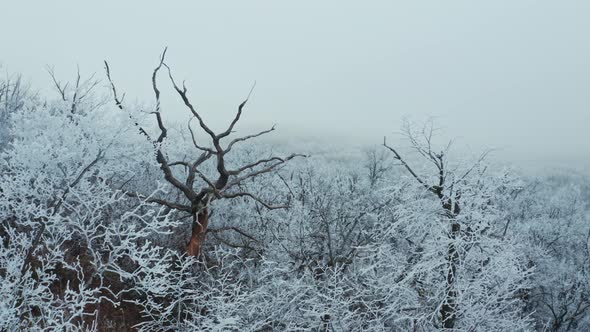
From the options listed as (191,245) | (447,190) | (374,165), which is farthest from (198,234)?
(374,165)

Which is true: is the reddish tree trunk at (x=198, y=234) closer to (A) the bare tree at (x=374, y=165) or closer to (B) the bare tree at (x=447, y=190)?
(B) the bare tree at (x=447, y=190)

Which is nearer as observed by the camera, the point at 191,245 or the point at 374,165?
the point at 191,245

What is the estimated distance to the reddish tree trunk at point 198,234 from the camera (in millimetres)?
13922

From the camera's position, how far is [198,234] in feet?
46.4

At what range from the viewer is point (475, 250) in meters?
10.7

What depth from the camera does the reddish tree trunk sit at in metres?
13.9

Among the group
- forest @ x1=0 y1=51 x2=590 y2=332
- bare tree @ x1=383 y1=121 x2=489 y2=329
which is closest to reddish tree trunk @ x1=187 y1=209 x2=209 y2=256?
forest @ x1=0 y1=51 x2=590 y2=332

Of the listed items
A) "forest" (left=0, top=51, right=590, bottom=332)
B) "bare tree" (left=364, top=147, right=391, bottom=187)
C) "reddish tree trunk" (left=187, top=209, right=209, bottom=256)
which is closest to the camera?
"forest" (left=0, top=51, right=590, bottom=332)

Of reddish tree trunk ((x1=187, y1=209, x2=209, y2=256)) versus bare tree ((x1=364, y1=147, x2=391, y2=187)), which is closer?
reddish tree trunk ((x1=187, y1=209, x2=209, y2=256))

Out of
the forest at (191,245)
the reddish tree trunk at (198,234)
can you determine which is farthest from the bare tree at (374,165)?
the reddish tree trunk at (198,234)

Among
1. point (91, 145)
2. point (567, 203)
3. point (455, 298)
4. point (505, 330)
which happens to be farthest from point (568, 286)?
point (91, 145)

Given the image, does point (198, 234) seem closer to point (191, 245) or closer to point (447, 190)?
point (191, 245)

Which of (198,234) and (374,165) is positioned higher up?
(374,165)

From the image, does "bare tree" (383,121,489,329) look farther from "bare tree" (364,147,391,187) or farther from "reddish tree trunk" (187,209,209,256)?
"bare tree" (364,147,391,187)
